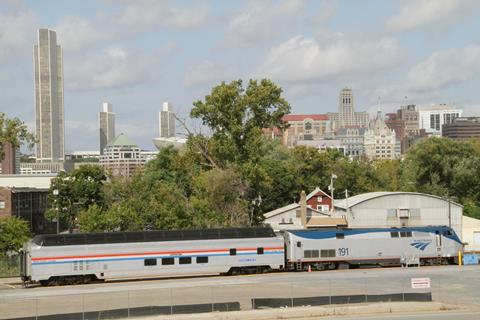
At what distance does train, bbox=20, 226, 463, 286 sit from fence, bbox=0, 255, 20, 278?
9794 mm

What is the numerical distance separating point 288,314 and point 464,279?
73.7ft

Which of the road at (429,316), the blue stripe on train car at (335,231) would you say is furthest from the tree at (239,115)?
the road at (429,316)

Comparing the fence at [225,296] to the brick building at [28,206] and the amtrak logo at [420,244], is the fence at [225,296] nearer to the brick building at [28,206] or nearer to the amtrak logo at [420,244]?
the amtrak logo at [420,244]

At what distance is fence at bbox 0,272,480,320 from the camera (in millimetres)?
41031

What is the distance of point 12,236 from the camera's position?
80.8 meters

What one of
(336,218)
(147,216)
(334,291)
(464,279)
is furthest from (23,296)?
(336,218)

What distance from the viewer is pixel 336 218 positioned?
96500 mm

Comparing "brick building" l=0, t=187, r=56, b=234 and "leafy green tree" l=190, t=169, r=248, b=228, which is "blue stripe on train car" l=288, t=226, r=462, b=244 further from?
"brick building" l=0, t=187, r=56, b=234

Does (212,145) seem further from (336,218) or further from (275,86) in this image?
(336,218)

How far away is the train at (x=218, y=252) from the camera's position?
60.0 m

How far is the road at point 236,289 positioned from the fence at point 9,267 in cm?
893

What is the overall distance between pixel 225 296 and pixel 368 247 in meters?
24.6

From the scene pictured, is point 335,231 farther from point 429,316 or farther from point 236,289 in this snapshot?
point 429,316

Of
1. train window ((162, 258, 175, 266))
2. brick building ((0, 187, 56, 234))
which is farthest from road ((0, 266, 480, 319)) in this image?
brick building ((0, 187, 56, 234))
